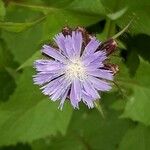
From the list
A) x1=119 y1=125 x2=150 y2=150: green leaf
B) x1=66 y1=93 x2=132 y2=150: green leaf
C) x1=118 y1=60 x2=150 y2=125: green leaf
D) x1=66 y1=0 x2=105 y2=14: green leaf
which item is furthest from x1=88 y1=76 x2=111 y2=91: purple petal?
x1=66 y1=93 x2=132 y2=150: green leaf

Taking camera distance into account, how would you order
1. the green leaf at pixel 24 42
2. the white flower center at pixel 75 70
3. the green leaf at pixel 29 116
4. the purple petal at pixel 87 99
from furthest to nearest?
the green leaf at pixel 24 42 → the green leaf at pixel 29 116 → the white flower center at pixel 75 70 → the purple petal at pixel 87 99

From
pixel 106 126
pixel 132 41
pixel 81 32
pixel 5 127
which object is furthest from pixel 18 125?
pixel 81 32

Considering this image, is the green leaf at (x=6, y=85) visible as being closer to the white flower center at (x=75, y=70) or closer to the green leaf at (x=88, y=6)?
the green leaf at (x=88, y=6)

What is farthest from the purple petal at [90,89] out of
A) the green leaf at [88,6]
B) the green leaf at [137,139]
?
the green leaf at [137,139]

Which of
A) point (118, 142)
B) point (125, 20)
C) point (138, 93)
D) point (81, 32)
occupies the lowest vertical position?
point (118, 142)

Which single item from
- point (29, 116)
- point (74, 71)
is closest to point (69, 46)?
point (74, 71)

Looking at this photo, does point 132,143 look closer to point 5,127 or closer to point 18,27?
point 5,127

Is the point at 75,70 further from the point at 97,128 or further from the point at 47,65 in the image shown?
the point at 97,128
